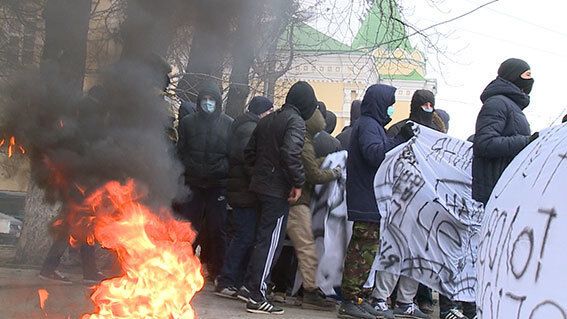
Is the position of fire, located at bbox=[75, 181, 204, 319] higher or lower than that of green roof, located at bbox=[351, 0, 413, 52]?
lower

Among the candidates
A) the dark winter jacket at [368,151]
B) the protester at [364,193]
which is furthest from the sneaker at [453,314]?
the dark winter jacket at [368,151]

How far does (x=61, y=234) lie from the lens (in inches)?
234

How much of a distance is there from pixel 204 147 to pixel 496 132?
262 centimetres

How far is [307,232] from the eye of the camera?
6.28 metres

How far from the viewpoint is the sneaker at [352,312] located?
5816 mm

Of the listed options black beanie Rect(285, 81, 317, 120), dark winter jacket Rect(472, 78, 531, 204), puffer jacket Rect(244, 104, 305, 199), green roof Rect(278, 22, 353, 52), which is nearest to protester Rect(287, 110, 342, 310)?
black beanie Rect(285, 81, 317, 120)

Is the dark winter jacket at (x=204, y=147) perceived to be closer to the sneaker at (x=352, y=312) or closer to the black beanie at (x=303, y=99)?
the black beanie at (x=303, y=99)

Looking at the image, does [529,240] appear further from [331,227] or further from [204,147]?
[204,147]

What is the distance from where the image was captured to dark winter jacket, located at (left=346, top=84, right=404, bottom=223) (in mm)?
5855

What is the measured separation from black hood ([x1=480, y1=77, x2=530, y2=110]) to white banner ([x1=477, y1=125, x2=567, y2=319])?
290 cm

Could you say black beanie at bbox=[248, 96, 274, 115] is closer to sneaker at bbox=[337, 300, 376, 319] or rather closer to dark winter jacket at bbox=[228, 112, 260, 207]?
dark winter jacket at bbox=[228, 112, 260, 207]

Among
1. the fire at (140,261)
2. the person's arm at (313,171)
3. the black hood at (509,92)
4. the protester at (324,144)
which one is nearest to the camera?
the fire at (140,261)

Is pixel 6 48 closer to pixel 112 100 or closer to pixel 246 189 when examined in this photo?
pixel 112 100

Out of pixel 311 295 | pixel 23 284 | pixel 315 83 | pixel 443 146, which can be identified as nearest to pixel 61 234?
pixel 23 284
